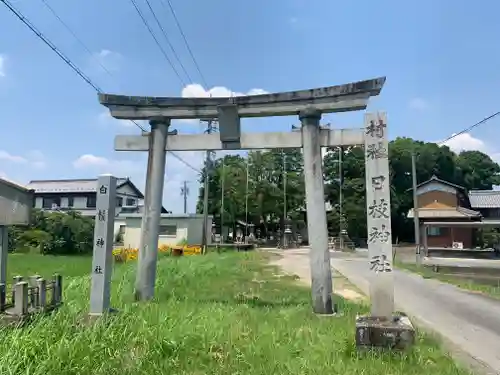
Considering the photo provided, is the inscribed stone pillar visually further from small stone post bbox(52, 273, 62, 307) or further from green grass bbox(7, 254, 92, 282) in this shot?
green grass bbox(7, 254, 92, 282)

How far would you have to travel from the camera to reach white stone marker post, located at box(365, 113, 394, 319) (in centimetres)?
674

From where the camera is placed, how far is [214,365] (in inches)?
202

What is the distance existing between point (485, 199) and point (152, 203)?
40.3 metres

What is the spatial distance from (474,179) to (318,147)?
2263 inches

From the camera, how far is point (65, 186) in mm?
55156

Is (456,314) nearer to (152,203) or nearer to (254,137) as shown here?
(254,137)

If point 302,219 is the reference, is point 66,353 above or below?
below

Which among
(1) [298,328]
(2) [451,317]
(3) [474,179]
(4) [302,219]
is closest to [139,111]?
(1) [298,328]

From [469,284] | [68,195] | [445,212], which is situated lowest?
[469,284]

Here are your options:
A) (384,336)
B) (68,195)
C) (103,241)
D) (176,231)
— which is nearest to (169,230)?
(176,231)

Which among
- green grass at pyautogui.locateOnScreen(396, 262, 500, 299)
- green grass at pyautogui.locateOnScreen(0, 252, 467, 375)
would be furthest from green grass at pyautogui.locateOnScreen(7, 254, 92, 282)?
green grass at pyautogui.locateOnScreen(396, 262, 500, 299)

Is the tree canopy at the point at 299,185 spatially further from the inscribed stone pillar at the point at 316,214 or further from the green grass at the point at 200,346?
the green grass at the point at 200,346

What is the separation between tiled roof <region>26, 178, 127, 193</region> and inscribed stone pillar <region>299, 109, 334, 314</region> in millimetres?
48214

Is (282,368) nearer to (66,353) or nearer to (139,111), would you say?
(66,353)
